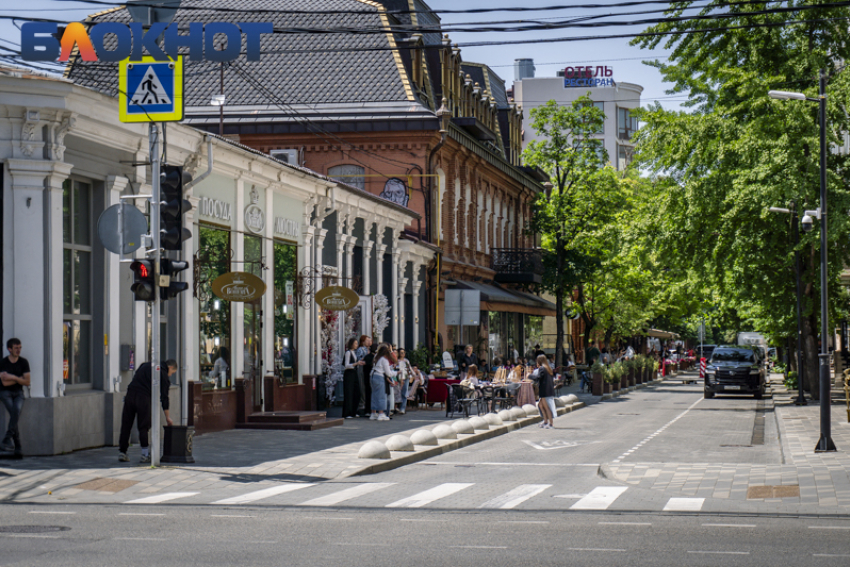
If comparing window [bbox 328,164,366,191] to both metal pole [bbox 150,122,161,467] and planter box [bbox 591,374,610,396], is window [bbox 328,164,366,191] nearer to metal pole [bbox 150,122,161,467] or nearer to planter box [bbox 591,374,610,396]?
planter box [bbox 591,374,610,396]

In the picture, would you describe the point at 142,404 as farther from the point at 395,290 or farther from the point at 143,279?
the point at 395,290

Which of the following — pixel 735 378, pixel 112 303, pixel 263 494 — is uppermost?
pixel 112 303

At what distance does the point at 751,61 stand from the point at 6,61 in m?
20.8

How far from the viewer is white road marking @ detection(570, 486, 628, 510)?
1186 centimetres

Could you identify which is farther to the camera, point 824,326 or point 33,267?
point 824,326

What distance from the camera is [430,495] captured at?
12.8 meters

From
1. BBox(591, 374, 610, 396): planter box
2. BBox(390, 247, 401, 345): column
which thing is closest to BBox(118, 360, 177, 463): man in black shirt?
BBox(390, 247, 401, 345): column

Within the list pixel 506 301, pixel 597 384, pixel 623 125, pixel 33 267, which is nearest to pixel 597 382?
pixel 597 384

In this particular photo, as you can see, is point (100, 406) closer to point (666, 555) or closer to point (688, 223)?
point (666, 555)

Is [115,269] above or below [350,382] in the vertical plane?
above

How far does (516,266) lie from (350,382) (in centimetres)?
2341

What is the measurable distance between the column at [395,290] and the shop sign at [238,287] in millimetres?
11951

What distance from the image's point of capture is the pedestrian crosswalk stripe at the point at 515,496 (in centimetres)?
1195

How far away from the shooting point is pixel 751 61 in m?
31.2
